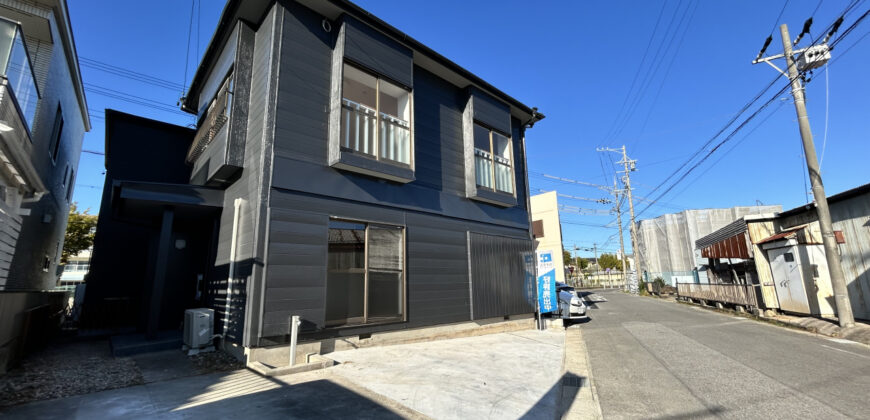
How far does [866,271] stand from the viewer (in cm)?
895

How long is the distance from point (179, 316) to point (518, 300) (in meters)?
8.75

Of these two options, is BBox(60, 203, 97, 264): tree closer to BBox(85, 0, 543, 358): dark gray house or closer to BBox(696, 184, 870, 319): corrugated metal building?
BBox(85, 0, 543, 358): dark gray house

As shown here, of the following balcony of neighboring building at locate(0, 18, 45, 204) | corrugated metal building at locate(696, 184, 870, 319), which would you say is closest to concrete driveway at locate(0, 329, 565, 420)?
balcony of neighboring building at locate(0, 18, 45, 204)

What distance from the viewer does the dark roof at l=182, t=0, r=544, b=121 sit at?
6.62 meters

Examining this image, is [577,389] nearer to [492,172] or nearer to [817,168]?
[492,172]

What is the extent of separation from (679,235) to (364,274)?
35832 mm

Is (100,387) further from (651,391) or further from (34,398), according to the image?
(651,391)

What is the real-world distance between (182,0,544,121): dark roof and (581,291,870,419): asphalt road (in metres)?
7.45

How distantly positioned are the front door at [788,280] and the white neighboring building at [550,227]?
1453cm

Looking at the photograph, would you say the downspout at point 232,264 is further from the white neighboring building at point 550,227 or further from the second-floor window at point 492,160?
the white neighboring building at point 550,227

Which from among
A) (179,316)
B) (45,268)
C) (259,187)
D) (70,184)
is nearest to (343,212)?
(259,187)

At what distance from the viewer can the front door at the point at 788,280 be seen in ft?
34.2

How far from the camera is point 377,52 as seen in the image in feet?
24.1

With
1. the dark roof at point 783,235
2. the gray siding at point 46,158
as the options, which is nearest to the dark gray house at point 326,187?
the gray siding at point 46,158
